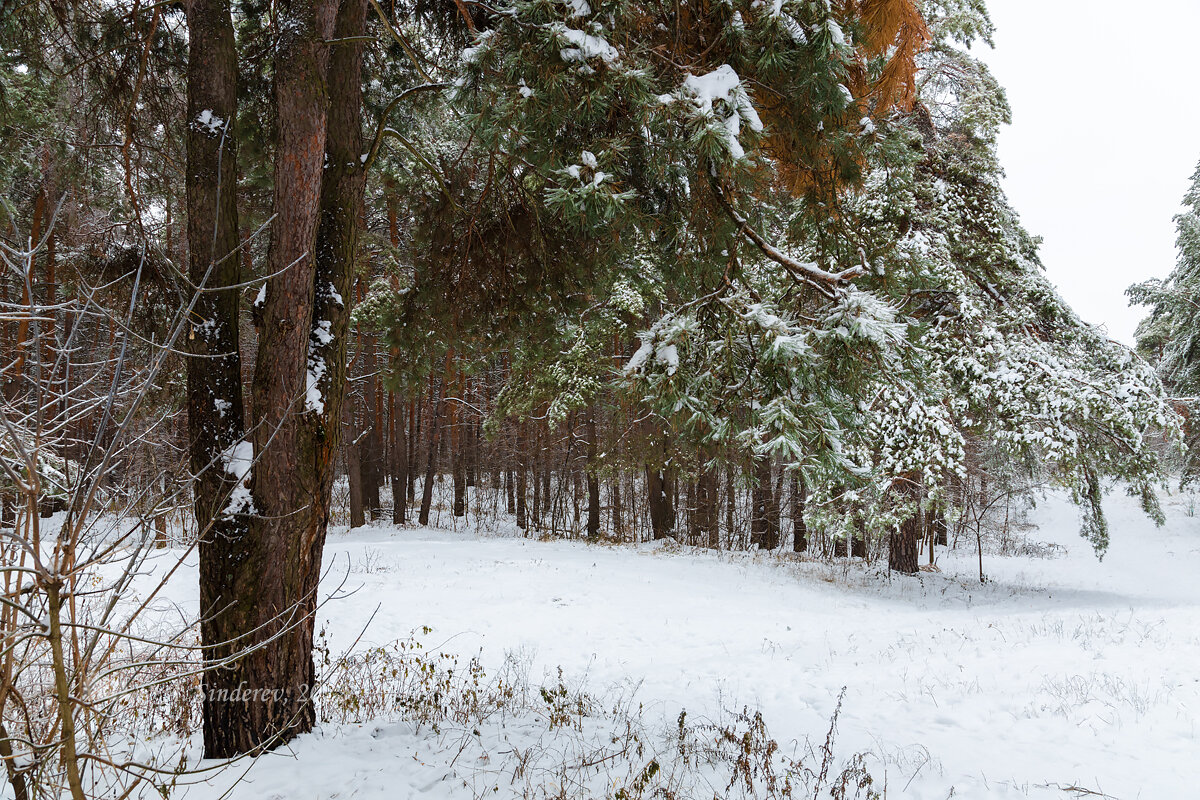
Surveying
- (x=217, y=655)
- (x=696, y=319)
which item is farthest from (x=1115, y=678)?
(x=217, y=655)

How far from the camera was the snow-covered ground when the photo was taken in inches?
153

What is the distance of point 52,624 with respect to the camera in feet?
5.00

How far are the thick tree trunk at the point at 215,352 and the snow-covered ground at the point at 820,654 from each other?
542 mm

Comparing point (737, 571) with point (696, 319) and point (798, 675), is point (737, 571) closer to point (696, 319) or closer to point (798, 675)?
point (798, 675)

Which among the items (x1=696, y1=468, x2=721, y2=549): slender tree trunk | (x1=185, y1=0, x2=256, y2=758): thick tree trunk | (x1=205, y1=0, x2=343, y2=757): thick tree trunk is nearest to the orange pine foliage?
(x1=205, y1=0, x2=343, y2=757): thick tree trunk

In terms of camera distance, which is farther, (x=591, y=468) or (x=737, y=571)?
(x=591, y=468)

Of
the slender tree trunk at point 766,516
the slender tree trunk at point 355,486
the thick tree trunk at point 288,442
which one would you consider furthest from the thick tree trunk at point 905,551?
the slender tree trunk at point 355,486

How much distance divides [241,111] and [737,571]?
33.9 ft

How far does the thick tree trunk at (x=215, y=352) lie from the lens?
3402mm

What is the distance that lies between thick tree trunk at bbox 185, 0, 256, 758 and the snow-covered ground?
0.54 metres

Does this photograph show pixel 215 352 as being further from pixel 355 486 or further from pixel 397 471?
pixel 397 471

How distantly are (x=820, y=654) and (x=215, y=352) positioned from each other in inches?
267

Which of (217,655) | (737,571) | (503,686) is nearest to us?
(217,655)

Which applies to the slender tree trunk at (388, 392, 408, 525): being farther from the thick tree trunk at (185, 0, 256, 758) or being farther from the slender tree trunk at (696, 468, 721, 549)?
the thick tree trunk at (185, 0, 256, 758)
